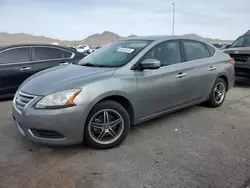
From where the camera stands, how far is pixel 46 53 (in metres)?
6.80

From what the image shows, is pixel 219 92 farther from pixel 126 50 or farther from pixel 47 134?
pixel 47 134

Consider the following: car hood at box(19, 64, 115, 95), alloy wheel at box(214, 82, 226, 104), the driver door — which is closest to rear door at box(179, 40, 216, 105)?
the driver door

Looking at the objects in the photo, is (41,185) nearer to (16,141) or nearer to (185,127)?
(16,141)

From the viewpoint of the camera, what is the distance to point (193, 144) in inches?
151

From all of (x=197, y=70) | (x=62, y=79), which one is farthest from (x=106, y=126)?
(x=197, y=70)

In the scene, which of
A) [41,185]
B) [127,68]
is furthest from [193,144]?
[41,185]

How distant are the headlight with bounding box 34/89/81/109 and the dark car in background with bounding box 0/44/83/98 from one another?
336cm

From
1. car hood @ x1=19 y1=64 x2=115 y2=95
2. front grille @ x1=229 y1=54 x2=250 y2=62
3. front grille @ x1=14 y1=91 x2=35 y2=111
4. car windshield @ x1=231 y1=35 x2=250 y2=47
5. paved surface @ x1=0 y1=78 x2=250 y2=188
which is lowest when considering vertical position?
paved surface @ x1=0 y1=78 x2=250 y2=188

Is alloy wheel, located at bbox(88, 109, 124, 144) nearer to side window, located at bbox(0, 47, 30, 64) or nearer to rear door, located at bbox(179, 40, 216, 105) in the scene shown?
rear door, located at bbox(179, 40, 216, 105)

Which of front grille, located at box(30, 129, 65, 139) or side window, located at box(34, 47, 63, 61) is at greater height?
side window, located at box(34, 47, 63, 61)

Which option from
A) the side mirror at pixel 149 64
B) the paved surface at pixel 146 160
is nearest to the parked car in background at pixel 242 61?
the paved surface at pixel 146 160

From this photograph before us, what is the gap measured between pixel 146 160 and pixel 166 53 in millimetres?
1945

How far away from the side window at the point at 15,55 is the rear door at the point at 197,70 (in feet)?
12.4

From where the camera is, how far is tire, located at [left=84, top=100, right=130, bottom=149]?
3.48 m
